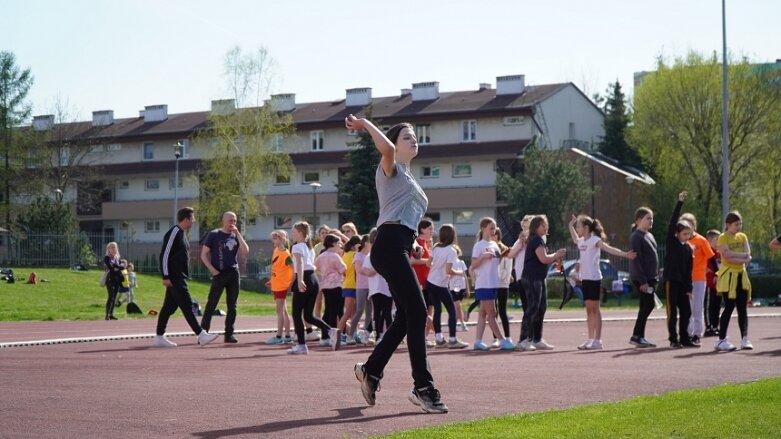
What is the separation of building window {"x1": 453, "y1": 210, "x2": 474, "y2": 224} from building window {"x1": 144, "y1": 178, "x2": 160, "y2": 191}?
25312 millimetres

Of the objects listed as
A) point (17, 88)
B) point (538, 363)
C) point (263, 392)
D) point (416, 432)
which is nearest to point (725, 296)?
point (538, 363)

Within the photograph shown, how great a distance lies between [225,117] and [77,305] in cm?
4005

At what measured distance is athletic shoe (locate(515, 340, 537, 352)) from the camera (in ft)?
58.2

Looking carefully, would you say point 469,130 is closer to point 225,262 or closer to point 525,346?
point 225,262

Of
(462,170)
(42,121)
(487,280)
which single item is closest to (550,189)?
(462,170)

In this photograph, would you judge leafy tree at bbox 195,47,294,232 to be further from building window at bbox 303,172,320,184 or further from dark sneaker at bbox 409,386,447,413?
dark sneaker at bbox 409,386,447,413

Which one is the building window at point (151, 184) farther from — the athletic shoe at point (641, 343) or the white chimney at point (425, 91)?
the athletic shoe at point (641, 343)

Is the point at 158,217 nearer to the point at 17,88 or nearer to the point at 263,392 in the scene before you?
the point at 17,88

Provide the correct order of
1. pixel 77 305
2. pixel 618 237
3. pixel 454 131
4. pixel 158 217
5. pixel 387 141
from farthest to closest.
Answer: pixel 158 217, pixel 454 131, pixel 618 237, pixel 77 305, pixel 387 141

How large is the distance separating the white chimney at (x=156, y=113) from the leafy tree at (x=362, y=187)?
3087 centimetres

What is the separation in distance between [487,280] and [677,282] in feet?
9.72

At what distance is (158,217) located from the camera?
91062 mm

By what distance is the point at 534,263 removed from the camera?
58.1 feet

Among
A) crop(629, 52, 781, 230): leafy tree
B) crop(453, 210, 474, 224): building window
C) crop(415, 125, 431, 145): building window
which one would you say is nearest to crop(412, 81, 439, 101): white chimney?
crop(415, 125, 431, 145): building window
